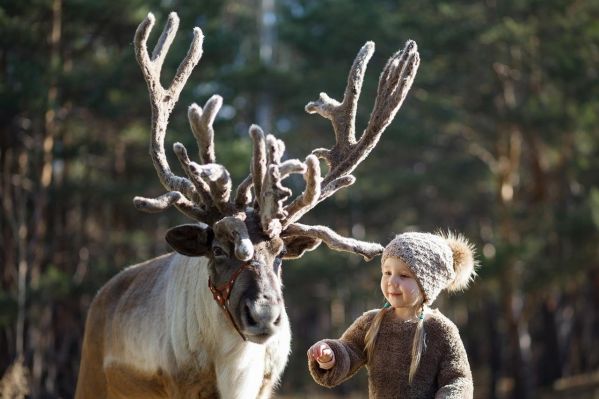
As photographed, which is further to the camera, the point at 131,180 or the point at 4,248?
the point at 131,180

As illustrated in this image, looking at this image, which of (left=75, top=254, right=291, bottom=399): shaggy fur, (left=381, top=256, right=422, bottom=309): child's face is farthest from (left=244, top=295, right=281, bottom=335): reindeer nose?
(left=381, top=256, right=422, bottom=309): child's face

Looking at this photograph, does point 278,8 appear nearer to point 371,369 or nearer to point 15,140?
point 15,140

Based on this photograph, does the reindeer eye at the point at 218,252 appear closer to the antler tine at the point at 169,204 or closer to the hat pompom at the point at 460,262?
the antler tine at the point at 169,204

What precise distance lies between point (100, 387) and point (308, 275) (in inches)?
607

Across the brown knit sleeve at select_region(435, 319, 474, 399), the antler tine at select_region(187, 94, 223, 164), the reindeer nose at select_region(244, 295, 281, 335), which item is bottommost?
the brown knit sleeve at select_region(435, 319, 474, 399)

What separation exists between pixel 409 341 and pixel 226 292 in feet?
3.63

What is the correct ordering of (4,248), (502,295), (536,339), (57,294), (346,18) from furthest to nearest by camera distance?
(536,339) < (346,18) < (502,295) < (4,248) < (57,294)

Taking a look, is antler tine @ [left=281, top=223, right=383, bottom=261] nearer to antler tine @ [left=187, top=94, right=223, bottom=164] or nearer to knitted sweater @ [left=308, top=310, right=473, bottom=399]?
knitted sweater @ [left=308, top=310, right=473, bottom=399]

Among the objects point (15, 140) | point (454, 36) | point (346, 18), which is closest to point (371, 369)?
point (15, 140)

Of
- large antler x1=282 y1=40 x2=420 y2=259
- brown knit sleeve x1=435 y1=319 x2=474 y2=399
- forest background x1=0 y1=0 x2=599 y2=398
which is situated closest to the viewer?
brown knit sleeve x1=435 y1=319 x2=474 y2=399

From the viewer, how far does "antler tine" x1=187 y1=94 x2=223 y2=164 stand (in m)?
5.40

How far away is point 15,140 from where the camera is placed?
648 inches

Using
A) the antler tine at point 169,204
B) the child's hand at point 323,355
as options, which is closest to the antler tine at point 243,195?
the antler tine at point 169,204

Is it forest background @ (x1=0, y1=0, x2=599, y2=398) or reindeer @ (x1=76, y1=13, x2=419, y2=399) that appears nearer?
reindeer @ (x1=76, y1=13, x2=419, y2=399)
